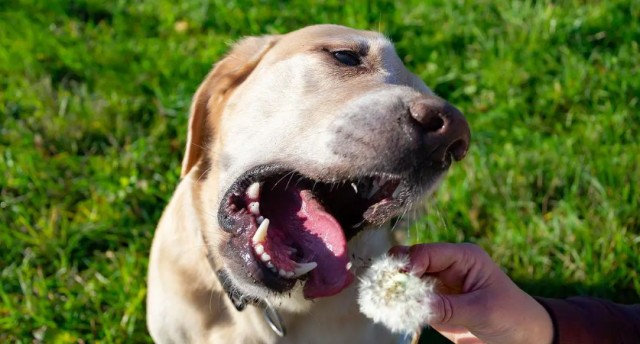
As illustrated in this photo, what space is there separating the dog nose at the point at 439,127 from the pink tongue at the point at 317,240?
384 mm

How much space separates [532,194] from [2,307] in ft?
8.73

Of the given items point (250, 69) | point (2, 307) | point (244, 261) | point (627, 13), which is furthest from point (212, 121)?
point (627, 13)

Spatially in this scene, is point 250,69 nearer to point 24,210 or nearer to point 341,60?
point 341,60

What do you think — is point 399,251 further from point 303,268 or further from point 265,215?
point 265,215

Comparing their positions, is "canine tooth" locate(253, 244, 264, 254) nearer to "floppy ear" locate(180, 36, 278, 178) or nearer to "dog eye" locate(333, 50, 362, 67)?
"floppy ear" locate(180, 36, 278, 178)

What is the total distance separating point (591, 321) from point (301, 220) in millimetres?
1113

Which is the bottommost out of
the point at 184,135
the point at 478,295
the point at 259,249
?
the point at 184,135

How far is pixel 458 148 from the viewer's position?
2.01 meters

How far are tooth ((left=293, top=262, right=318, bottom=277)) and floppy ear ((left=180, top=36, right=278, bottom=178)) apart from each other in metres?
0.78

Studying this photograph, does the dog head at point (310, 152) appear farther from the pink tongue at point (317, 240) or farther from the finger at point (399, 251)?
the finger at point (399, 251)

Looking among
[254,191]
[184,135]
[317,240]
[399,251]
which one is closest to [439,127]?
[399,251]

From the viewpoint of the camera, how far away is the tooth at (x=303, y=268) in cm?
206

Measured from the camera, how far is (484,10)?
462cm

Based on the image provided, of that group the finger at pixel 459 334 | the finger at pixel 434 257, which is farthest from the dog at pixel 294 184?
the finger at pixel 459 334
